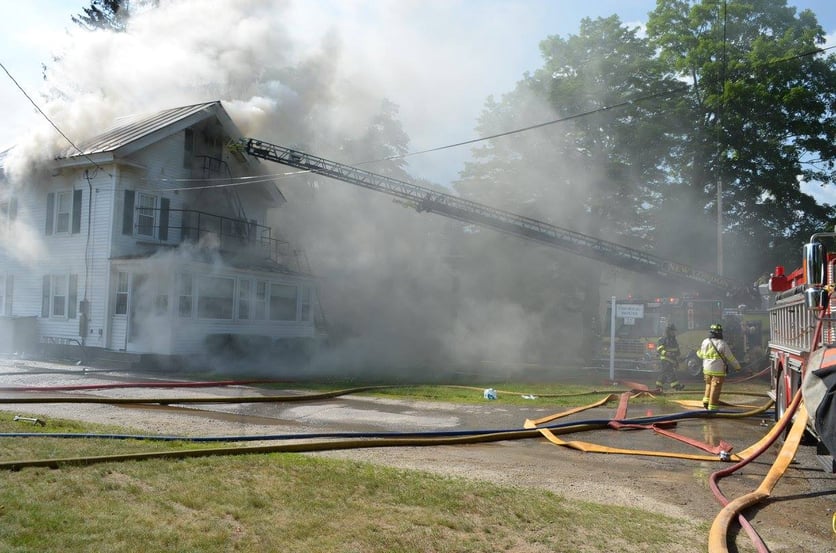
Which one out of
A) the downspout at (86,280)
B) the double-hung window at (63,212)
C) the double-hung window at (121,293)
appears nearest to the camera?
the double-hung window at (121,293)

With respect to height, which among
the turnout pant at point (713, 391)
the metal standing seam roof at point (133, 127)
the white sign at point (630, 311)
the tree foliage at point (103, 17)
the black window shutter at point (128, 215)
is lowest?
the turnout pant at point (713, 391)

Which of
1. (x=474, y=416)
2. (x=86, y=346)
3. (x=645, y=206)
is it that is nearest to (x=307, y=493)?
(x=474, y=416)

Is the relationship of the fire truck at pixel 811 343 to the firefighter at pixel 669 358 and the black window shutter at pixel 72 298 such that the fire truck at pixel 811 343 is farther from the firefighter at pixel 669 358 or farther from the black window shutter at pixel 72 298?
the black window shutter at pixel 72 298

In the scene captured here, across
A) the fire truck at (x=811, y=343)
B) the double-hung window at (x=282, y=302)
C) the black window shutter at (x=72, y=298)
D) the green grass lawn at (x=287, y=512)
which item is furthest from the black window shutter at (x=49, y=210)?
the fire truck at (x=811, y=343)

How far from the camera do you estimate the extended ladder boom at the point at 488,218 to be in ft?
71.2

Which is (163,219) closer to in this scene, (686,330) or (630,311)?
(630,311)

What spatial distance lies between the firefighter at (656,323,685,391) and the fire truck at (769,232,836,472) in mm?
5525

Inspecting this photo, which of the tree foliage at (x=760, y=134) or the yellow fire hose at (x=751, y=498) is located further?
the tree foliage at (x=760, y=134)

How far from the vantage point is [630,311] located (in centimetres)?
1792


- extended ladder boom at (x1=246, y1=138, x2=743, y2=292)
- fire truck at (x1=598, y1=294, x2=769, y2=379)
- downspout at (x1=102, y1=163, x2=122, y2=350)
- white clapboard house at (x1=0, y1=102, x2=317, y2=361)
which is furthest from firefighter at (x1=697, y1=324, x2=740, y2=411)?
downspout at (x1=102, y1=163, x2=122, y2=350)

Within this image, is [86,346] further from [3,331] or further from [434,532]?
[434,532]

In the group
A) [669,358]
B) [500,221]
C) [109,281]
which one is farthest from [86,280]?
[669,358]

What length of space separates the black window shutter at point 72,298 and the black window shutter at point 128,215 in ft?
7.37

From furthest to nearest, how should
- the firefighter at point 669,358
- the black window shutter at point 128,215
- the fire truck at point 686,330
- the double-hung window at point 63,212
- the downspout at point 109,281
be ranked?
the double-hung window at point 63,212
the black window shutter at point 128,215
the downspout at point 109,281
the fire truck at point 686,330
the firefighter at point 669,358
